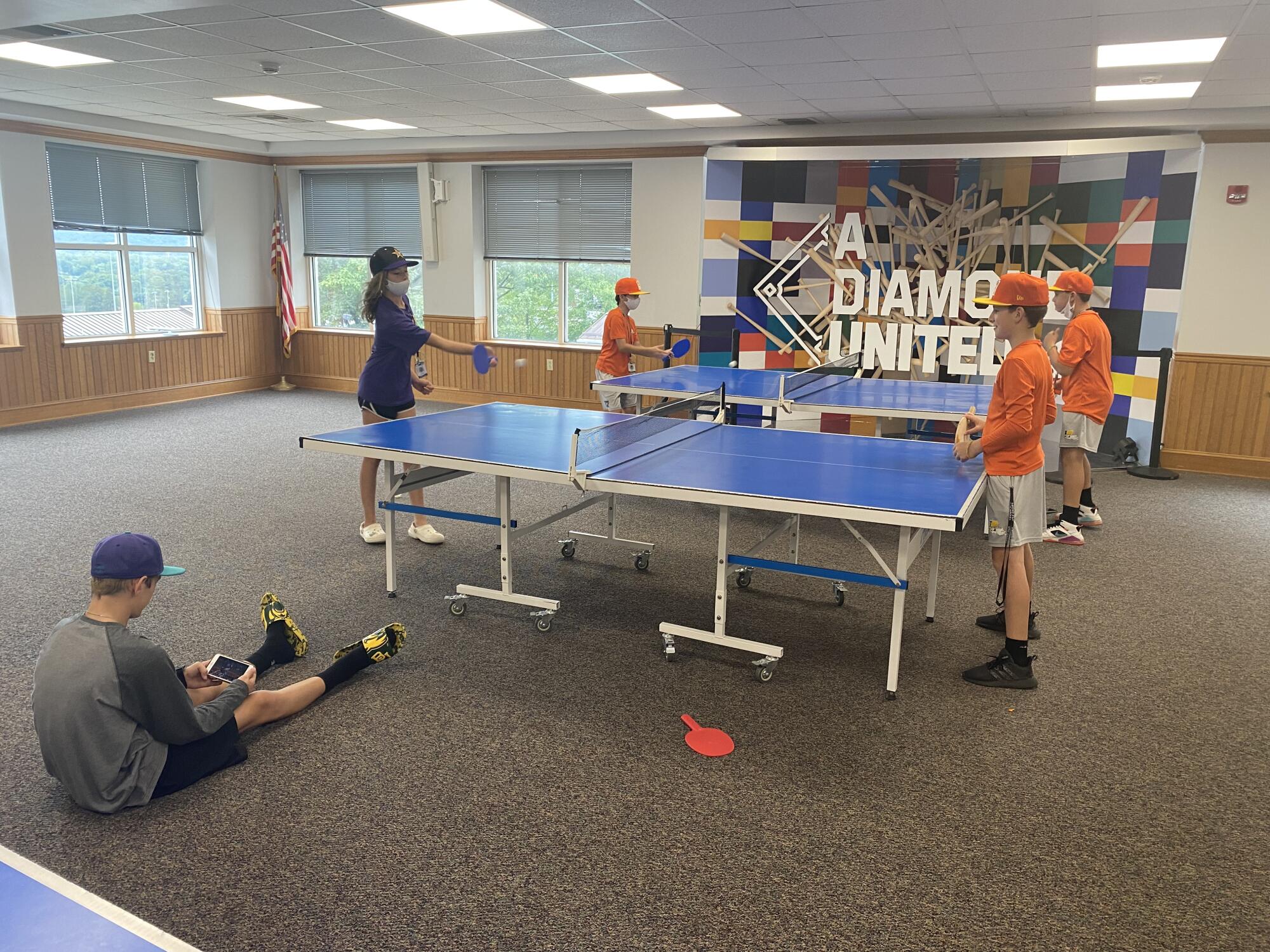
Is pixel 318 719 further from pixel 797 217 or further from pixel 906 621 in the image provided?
pixel 797 217

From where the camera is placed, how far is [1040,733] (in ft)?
11.1

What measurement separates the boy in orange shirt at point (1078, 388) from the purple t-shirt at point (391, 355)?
13.0 feet

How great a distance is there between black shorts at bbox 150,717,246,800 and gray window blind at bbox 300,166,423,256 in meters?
8.86

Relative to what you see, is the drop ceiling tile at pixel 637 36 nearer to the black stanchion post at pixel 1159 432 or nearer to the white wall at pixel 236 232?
the black stanchion post at pixel 1159 432

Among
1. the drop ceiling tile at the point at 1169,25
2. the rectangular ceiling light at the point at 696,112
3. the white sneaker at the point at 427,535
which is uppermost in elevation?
the rectangular ceiling light at the point at 696,112

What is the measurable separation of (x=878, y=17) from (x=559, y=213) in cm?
596

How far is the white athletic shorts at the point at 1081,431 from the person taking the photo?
5.75 meters

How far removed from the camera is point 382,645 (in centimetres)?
366

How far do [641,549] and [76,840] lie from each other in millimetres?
3195

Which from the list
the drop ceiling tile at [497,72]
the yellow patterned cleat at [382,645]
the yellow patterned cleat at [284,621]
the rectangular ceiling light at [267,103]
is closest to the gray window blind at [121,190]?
the rectangular ceiling light at [267,103]

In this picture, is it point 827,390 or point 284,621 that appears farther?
point 827,390

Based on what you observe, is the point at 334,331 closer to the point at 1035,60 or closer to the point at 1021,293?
the point at 1035,60

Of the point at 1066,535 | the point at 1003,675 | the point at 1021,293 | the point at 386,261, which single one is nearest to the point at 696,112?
the point at 386,261

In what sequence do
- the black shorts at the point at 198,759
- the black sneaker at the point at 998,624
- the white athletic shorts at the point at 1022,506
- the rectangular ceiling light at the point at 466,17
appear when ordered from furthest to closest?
the rectangular ceiling light at the point at 466,17 → the black sneaker at the point at 998,624 → the white athletic shorts at the point at 1022,506 → the black shorts at the point at 198,759
